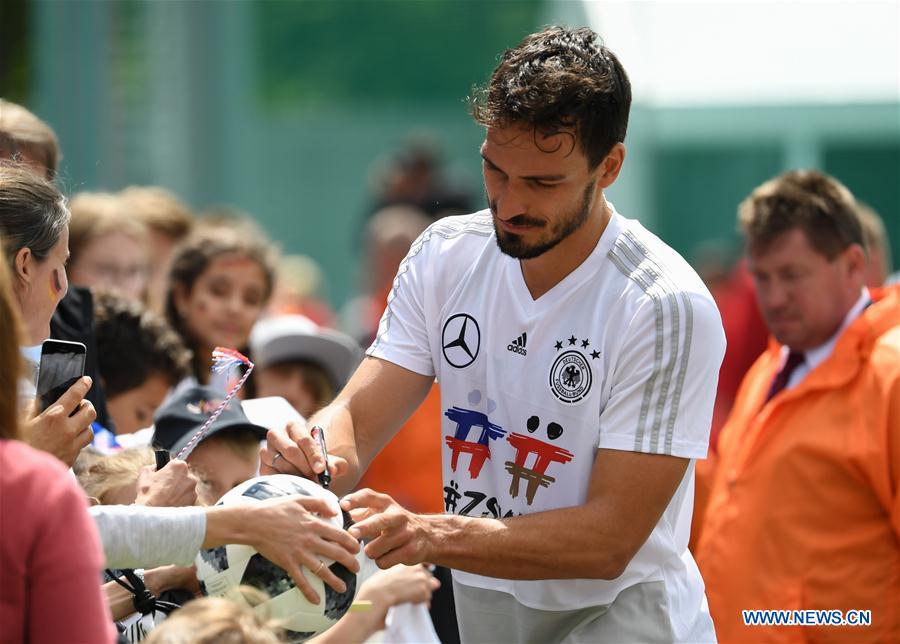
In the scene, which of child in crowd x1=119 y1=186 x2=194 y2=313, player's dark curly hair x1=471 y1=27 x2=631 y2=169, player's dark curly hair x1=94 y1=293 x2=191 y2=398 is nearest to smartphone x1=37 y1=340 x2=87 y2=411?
player's dark curly hair x1=471 y1=27 x2=631 y2=169

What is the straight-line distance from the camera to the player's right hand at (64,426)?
307 centimetres

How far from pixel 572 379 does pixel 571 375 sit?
0.04ft

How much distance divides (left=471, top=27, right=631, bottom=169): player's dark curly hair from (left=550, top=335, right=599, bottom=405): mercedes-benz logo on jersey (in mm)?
518

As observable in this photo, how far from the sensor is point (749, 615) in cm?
467

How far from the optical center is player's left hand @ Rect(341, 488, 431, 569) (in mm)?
3117

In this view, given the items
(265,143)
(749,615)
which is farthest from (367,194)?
(749,615)

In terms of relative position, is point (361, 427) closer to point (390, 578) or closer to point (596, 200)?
point (390, 578)

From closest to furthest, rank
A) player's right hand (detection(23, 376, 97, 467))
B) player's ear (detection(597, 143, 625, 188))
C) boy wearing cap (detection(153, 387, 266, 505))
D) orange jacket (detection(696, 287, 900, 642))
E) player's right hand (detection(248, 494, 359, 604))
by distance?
1. player's right hand (detection(248, 494, 359, 604))
2. player's right hand (detection(23, 376, 97, 467))
3. player's ear (detection(597, 143, 625, 188))
4. boy wearing cap (detection(153, 387, 266, 505))
5. orange jacket (detection(696, 287, 900, 642))

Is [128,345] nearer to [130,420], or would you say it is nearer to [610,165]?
[130,420]

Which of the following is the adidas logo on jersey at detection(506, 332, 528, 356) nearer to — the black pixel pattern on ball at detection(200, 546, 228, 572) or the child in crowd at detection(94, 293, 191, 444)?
the black pixel pattern on ball at detection(200, 546, 228, 572)

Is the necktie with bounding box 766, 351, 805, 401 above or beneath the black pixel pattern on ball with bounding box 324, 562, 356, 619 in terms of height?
above

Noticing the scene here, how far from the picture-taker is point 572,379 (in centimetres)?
347

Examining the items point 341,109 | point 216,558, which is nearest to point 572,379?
point 216,558

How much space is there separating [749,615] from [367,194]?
12.6 metres
